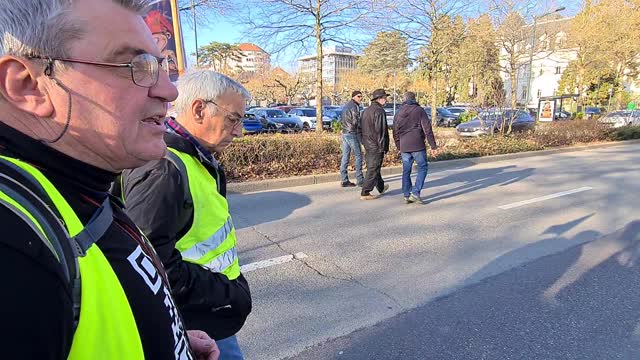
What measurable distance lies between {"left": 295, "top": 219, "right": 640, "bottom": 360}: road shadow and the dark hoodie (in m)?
3.19

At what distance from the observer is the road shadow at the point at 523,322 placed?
272 centimetres

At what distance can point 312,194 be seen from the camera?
7867 millimetres

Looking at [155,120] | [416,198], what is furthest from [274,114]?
[155,120]

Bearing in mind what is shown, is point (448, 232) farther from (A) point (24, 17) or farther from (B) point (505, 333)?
(A) point (24, 17)

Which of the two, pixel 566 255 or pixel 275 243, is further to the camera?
pixel 275 243

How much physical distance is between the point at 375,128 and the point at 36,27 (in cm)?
660

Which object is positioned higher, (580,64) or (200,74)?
(580,64)

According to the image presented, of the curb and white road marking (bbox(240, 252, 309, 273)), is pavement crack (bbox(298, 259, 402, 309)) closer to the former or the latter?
white road marking (bbox(240, 252, 309, 273))

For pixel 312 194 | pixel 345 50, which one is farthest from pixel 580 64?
pixel 312 194

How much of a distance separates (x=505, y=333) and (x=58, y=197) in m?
3.04

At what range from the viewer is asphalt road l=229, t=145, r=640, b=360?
112 inches

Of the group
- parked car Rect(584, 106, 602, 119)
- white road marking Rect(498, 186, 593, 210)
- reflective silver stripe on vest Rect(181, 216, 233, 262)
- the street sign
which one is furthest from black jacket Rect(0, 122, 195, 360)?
parked car Rect(584, 106, 602, 119)

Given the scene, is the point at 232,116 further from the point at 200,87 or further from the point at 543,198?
the point at 543,198

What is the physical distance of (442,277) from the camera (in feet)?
12.9
